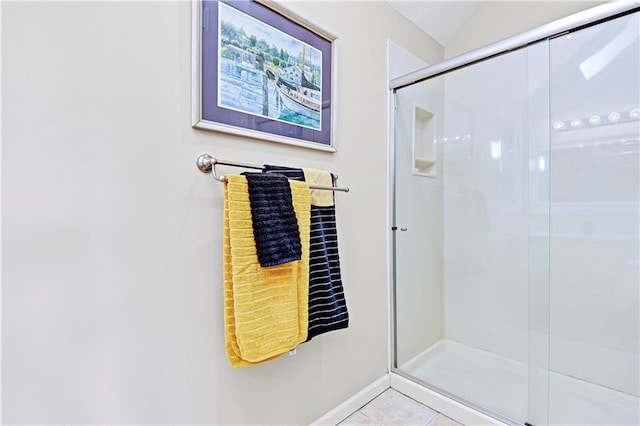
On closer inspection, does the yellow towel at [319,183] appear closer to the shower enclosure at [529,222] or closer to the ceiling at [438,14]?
the shower enclosure at [529,222]

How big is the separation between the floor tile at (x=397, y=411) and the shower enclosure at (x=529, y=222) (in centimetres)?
13

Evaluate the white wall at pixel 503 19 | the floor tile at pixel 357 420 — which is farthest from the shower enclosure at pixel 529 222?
the floor tile at pixel 357 420

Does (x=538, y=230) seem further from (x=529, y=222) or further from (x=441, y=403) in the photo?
(x=441, y=403)

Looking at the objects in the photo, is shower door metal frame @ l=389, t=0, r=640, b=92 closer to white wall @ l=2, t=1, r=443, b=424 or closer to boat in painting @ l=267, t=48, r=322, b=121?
boat in painting @ l=267, t=48, r=322, b=121

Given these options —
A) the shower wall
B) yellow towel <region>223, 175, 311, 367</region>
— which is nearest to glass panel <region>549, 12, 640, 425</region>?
the shower wall

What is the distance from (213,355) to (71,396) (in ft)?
1.23

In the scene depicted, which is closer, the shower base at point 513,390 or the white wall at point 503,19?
the shower base at point 513,390

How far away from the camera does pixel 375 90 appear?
5.45 ft

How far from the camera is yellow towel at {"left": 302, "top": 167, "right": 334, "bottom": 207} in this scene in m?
1.22

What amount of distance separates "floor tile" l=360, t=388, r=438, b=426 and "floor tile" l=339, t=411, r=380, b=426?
0.08 ft

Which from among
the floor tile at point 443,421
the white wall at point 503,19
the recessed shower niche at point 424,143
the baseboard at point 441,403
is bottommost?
the floor tile at point 443,421

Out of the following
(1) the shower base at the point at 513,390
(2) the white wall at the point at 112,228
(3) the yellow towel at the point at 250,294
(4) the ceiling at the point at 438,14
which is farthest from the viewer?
(4) the ceiling at the point at 438,14

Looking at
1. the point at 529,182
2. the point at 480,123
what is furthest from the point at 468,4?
the point at 529,182

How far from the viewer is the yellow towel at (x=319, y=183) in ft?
4.01
